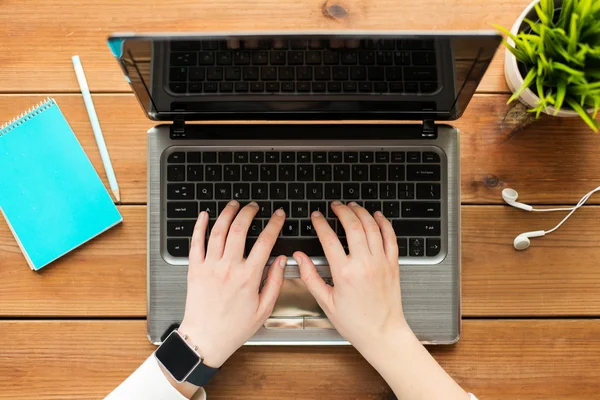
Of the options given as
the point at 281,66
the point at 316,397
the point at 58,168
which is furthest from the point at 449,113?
the point at 58,168

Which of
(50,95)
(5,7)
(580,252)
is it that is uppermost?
(5,7)

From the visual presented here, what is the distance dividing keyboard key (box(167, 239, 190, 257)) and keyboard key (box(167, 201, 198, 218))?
4 cm

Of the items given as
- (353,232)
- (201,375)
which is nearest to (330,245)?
(353,232)

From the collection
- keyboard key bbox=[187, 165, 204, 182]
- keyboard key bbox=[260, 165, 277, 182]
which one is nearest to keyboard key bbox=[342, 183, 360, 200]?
keyboard key bbox=[260, 165, 277, 182]

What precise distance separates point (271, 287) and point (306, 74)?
0.28 metres

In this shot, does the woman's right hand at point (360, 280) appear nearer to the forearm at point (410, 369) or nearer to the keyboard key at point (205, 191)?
the forearm at point (410, 369)

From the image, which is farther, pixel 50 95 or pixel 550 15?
pixel 50 95

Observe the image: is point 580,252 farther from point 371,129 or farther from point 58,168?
point 58,168

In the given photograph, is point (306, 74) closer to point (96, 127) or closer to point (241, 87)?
point (241, 87)

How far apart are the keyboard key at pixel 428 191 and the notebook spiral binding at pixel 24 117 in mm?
560

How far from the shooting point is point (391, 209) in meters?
0.67

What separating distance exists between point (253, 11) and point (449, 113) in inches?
13.1

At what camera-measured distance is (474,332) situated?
71 cm

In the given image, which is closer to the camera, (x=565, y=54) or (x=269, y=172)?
(x=565, y=54)
